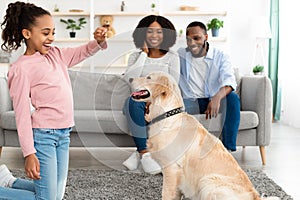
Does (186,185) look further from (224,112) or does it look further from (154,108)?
(224,112)

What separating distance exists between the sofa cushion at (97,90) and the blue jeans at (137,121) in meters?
0.45

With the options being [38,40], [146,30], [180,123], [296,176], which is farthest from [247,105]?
[38,40]

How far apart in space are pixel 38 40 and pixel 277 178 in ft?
6.90

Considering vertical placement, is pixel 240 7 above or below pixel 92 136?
above

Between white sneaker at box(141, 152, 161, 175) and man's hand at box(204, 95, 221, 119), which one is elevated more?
man's hand at box(204, 95, 221, 119)

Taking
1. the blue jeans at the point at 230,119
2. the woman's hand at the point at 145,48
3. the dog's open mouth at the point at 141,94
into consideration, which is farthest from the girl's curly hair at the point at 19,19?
the blue jeans at the point at 230,119

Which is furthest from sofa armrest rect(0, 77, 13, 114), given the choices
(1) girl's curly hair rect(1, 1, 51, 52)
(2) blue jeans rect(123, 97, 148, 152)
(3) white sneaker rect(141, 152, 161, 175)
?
(1) girl's curly hair rect(1, 1, 51, 52)

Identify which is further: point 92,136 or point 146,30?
point 92,136

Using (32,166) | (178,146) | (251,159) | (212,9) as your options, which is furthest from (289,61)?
(32,166)

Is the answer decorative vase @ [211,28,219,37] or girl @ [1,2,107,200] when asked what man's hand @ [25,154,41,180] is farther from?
decorative vase @ [211,28,219,37]

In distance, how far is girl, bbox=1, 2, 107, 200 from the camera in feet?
6.37

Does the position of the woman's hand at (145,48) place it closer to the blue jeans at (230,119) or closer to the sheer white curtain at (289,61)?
the blue jeans at (230,119)

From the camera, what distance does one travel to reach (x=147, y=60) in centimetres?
303

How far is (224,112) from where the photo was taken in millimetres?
3611
